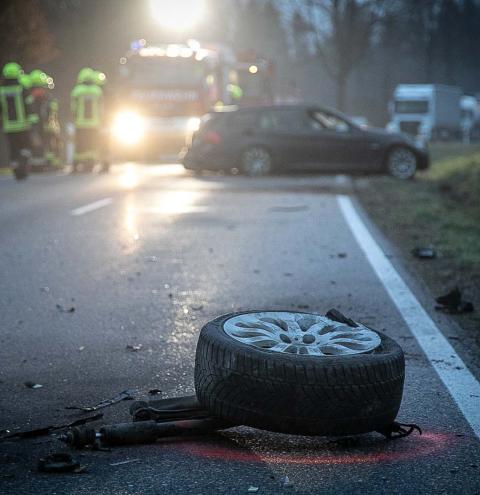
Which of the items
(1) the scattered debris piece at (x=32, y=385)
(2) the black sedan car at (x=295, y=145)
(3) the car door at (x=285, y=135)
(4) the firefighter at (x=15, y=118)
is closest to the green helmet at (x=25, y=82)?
(4) the firefighter at (x=15, y=118)

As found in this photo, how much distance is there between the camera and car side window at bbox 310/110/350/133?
23.5 m

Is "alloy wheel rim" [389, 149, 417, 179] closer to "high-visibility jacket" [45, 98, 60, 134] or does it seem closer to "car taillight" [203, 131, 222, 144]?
"car taillight" [203, 131, 222, 144]

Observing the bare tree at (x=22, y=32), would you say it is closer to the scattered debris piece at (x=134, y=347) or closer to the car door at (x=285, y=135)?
the car door at (x=285, y=135)

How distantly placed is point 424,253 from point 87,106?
47.4ft

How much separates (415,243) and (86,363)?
6718mm

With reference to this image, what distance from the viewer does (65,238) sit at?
38.1ft

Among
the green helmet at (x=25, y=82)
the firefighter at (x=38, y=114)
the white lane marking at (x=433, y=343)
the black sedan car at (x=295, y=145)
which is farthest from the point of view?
the black sedan car at (x=295, y=145)

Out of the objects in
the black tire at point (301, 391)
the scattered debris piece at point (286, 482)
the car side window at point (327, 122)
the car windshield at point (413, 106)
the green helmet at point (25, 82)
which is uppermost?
the green helmet at point (25, 82)

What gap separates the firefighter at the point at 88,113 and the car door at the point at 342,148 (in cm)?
452

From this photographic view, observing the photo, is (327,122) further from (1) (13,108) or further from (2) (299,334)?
(2) (299,334)

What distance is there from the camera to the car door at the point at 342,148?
23188 mm

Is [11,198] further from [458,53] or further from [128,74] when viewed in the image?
[458,53]

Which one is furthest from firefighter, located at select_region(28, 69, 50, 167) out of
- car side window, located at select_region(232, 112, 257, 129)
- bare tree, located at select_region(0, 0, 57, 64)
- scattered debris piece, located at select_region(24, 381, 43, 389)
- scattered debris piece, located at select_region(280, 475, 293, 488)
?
scattered debris piece, located at select_region(280, 475, 293, 488)

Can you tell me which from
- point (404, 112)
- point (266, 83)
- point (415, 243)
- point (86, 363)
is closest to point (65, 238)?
point (415, 243)
